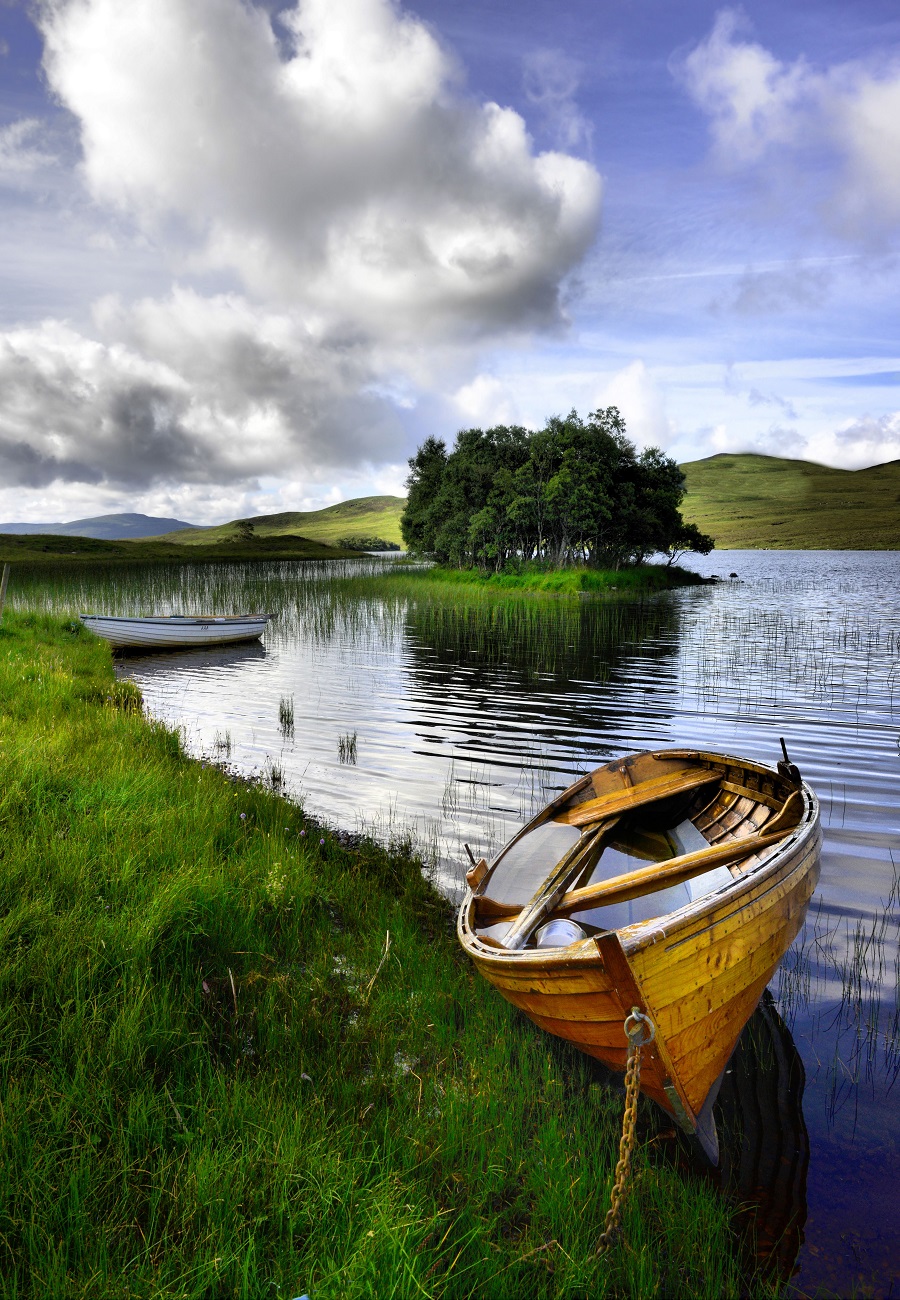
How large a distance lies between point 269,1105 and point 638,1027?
5.71 ft

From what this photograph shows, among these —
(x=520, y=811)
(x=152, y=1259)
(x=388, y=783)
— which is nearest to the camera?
(x=152, y=1259)

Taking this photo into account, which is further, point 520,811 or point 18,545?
point 18,545

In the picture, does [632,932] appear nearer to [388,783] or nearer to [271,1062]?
[271,1062]

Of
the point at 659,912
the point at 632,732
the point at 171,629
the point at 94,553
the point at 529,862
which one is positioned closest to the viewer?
the point at 659,912

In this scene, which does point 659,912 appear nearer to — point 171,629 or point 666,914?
point 666,914

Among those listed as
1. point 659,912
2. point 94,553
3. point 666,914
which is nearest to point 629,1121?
point 666,914

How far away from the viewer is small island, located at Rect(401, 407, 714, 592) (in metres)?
49.4

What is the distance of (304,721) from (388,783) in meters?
4.71

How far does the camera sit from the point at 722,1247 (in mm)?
3061

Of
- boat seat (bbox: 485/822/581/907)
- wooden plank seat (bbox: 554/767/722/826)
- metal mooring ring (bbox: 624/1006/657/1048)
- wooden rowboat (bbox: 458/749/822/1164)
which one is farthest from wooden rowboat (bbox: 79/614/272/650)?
metal mooring ring (bbox: 624/1006/657/1048)

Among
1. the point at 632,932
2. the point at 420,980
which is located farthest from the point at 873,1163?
the point at 420,980

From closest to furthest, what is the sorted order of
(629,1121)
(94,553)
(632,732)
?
(629,1121) < (632,732) < (94,553)

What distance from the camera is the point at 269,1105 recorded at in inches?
125

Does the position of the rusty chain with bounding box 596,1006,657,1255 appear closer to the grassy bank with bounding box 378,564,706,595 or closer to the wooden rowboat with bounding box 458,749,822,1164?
the wooden rowboat with bounding box 458,749,822,1164
